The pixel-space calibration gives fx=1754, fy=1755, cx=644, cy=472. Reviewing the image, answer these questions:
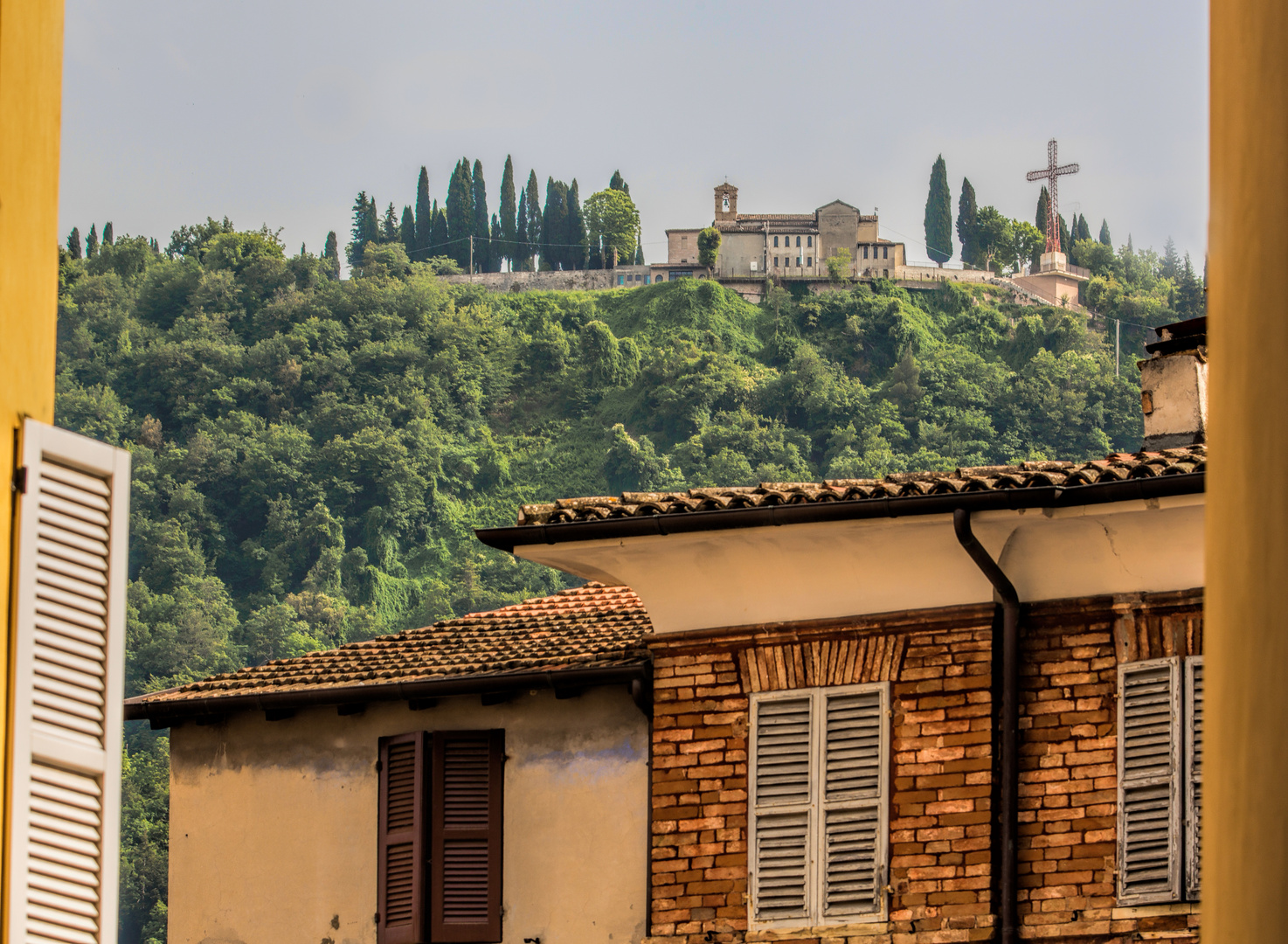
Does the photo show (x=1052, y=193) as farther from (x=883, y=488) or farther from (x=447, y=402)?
(x=883, y=488)

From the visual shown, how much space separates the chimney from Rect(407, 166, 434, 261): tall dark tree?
530 ft

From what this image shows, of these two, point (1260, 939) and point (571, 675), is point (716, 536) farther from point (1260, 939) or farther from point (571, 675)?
point (1260, 939)

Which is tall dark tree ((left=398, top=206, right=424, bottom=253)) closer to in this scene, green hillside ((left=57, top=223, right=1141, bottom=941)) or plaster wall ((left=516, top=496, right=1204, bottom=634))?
green hillside ((left=57, top=223, right=1141, bottom=941))

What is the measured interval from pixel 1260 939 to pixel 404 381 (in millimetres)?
148959

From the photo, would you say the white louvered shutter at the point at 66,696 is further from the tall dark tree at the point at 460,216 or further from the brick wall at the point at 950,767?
the tall dark tree at the point at 460,216

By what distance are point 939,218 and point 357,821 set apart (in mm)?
159980

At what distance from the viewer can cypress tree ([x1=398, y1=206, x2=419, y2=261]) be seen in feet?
564

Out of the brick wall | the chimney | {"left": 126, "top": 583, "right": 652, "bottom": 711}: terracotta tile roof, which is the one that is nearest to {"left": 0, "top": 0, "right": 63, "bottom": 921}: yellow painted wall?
the brick wall

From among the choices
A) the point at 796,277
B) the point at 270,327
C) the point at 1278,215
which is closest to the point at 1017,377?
the point at 796,277

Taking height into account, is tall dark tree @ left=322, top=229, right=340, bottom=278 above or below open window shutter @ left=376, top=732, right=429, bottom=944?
above

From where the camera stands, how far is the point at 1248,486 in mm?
3164

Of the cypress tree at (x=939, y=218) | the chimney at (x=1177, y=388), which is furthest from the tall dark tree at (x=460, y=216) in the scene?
the chimney at (x=1177, y=388)

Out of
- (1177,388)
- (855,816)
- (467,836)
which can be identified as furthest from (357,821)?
(1177,388)

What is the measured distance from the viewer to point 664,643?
9.04 meters
